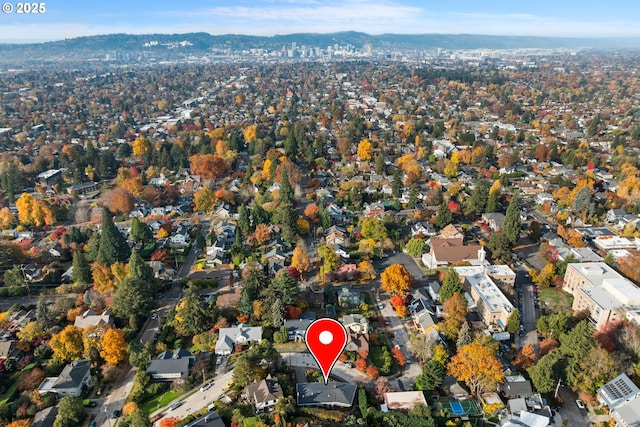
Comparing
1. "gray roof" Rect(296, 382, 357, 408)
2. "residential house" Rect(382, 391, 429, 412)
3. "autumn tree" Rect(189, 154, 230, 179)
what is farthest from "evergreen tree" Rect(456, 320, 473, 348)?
"autumn tree" Rect(189, 154, 230, 179)

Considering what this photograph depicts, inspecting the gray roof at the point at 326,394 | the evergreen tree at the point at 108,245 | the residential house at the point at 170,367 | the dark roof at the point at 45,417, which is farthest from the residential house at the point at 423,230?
the dark roof at the point at 45,417

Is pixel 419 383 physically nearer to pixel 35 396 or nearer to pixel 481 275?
pixel 481 275

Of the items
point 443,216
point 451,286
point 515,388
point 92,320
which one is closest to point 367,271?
point 451,286

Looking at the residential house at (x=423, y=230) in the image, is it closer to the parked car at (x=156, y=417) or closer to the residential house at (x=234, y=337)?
the residential house at (x=234, y=337)

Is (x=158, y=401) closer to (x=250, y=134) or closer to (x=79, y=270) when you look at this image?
(x=79, y=270)

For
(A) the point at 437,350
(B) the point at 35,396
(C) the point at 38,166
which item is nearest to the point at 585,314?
(A) the point at 437,350

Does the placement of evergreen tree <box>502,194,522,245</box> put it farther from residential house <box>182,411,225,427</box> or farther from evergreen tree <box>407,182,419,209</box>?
residential house <box>182,411,225,427</box>
